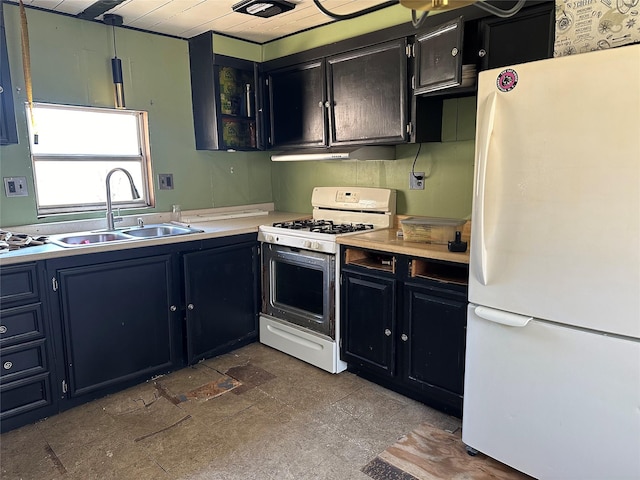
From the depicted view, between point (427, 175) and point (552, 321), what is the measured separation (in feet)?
4.71

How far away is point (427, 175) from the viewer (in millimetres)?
2842

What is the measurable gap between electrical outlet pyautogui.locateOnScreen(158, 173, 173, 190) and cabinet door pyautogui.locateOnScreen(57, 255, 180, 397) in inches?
34.0

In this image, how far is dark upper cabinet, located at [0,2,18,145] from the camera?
8.02 feet

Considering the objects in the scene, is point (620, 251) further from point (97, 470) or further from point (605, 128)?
point (97, 470)

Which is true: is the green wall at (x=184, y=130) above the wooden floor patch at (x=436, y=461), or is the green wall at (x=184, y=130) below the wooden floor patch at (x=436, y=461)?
above

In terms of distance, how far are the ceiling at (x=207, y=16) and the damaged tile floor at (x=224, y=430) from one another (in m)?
2.31

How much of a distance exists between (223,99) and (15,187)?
1488 millimetres

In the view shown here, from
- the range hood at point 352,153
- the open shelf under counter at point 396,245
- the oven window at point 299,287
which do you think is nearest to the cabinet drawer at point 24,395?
the oven window at point 299,287

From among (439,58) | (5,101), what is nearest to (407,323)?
(439,58)

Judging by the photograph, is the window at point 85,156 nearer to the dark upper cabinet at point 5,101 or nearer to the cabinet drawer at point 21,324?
the dark upper cabinet at point 5,101

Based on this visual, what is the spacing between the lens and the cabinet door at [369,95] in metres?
2.59

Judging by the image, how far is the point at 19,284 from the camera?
84.1 inches

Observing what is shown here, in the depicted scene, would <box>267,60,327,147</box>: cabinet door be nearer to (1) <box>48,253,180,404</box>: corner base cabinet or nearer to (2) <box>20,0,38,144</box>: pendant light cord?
(1) <box>48,253,180,404</box>: corner base cabinet

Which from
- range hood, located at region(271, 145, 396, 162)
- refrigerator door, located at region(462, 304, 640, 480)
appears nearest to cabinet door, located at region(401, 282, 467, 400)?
refrigerator door, located at region(462, 304, 640, 480)
